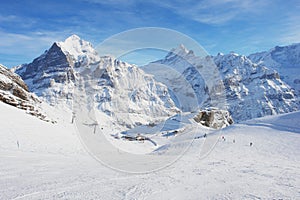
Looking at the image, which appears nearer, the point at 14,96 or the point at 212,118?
the point at 14,96

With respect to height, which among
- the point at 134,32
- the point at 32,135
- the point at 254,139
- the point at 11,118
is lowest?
the point at 254,139

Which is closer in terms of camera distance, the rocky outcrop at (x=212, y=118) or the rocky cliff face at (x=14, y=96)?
the rocky cliff face at (x=14, y=96)

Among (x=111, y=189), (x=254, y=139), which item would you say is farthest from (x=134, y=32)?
(x=254, y=139)

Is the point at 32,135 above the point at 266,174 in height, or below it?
above

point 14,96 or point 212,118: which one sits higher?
point 14,96

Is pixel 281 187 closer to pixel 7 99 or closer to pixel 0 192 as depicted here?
pixel 0 192

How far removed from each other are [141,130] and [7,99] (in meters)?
71.2

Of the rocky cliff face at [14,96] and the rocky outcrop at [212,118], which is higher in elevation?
the rocky cliff face at [14,96]

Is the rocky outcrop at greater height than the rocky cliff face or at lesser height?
lesser

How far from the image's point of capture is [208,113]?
3900 inches

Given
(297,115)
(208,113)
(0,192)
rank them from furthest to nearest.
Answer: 1. (208,113)
2. (297,115)
3. (0,192)

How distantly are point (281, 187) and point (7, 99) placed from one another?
49.5 metres

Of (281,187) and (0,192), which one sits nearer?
(0,192)

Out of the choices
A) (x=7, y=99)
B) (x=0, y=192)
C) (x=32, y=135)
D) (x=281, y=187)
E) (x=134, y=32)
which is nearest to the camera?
(x=0, y=192)
